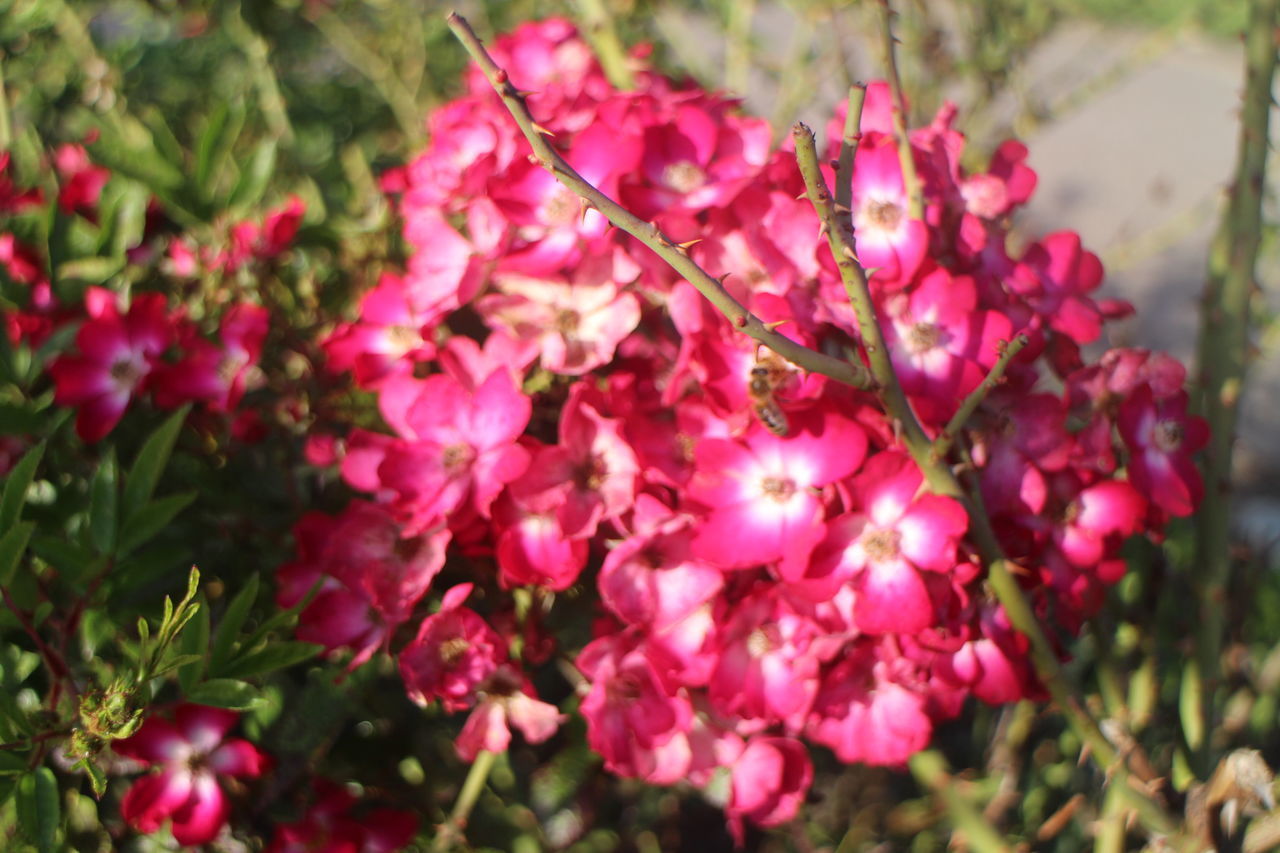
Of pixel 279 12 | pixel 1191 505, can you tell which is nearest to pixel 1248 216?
pixel 1191 505

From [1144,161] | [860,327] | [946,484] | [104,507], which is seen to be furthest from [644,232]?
[1144,161]

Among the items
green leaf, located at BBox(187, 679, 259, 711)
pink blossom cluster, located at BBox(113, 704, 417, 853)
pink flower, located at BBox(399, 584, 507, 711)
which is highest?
green leaf, located at BBox(187, 679, 259, 711)

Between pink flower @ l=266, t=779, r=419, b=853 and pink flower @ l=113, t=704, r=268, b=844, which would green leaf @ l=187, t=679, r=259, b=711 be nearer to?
pink flower @ l=113, t=704, r=268, b=844

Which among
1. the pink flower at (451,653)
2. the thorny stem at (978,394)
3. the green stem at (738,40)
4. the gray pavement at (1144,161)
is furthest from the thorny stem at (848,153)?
the gray pavement at (1144,161)

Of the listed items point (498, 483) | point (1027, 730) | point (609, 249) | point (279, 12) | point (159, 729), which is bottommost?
point (1027, 730)

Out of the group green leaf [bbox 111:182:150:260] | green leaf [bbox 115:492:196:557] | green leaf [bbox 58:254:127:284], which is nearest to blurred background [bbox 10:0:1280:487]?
green leaf [bbox 111:182:150:260]

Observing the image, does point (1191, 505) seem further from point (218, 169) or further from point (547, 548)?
point (218, 169)

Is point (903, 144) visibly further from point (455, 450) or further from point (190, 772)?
point (190, 772)
